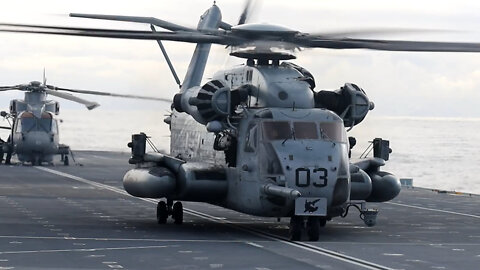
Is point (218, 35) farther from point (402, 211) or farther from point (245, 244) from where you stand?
point (402, 211)

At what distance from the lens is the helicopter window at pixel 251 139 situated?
2669cm

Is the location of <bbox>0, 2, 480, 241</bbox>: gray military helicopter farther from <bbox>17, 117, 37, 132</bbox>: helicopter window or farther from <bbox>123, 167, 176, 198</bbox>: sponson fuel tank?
<bbox>17, 117, 37, 132</bbox>: helicopter window

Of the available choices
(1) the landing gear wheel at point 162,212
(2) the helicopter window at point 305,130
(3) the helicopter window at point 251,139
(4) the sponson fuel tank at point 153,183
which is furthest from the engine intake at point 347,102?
(1) the landing gear wheel at point 162,212

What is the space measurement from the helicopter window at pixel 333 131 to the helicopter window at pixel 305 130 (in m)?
0.22

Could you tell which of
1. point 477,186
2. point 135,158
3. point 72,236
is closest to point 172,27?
point 135,158

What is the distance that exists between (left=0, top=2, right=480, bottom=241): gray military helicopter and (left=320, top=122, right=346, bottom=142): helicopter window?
1.2 inches

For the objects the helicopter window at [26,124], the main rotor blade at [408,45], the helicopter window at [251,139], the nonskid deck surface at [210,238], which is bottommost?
the nonskid deck surface at [210,238]

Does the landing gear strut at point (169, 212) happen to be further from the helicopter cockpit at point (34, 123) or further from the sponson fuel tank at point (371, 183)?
the helicopter cockpit at point (34, 123)

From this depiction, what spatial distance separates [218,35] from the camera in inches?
1023

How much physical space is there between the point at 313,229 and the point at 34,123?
44.9 metres

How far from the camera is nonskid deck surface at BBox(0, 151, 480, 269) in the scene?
21781 mm

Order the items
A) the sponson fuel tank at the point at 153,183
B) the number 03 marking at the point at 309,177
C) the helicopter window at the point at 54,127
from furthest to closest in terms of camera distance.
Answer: the helicopter window at the point at 54,127
the sponson fuel tank at the point at 153,183
the number 03 marking at the point at 309,177

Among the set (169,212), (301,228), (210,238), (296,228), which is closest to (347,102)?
(301,228)

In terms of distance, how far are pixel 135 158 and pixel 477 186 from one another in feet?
223
